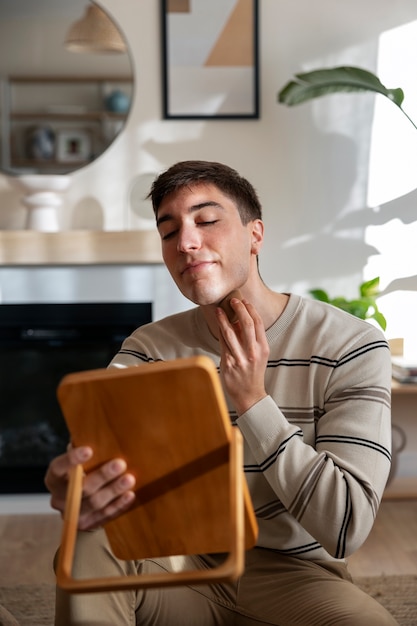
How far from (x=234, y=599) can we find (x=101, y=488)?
0.51 meters

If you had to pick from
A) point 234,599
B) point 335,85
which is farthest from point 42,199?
point 234,599

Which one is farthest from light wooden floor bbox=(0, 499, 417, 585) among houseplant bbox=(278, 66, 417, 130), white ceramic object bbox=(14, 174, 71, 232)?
houseplant bbox=(278, 66, 417, 130)

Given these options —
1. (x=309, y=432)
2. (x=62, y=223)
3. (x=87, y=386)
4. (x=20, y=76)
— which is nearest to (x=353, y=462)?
(x=309, y=432)

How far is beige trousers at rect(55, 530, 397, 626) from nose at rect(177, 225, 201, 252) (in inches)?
21.9

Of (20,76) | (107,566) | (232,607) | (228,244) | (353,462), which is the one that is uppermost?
(20,76)

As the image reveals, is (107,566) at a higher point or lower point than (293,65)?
lower

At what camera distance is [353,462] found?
1.55 meters

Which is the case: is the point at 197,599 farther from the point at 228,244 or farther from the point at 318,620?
the point at 228,244

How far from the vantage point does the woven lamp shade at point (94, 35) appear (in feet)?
11.9

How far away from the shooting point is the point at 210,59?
11.9ft

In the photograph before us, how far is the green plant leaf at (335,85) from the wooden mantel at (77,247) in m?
0.74

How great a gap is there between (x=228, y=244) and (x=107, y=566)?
66 cm

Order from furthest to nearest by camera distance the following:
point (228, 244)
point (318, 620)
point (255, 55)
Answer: point (255, 55) < point (228, 244) < point (318, 620)

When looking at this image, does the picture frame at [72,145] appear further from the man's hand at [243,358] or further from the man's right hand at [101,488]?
the man's right hand at [101,488]
